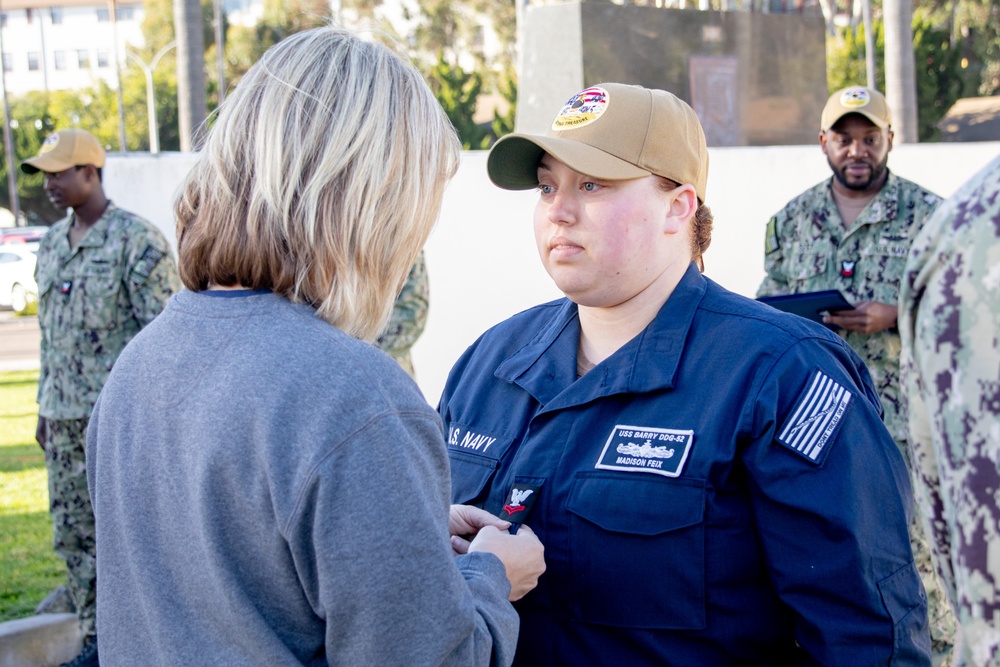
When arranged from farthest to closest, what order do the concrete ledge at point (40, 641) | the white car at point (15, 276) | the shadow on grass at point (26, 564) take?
1. the white car at point (15, 276)
2. the shadow on grass at point (26, 564)
3. the concrete ledge at point (40, 641)

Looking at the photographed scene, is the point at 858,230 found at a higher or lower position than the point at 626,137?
lower

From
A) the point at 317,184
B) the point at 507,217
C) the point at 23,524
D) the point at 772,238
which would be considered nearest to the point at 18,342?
the point at 23,524

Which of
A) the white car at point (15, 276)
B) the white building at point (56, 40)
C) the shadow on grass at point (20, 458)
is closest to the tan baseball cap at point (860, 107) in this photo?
the shadow on grass at point (20, 458)

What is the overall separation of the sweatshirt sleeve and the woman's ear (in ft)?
2.98

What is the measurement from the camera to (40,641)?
15.5 ft

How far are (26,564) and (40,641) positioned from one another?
154 cm

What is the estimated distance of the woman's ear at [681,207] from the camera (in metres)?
2.12

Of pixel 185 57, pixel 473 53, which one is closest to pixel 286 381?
pixel 185 57

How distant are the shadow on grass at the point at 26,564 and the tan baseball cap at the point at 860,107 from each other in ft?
14.9

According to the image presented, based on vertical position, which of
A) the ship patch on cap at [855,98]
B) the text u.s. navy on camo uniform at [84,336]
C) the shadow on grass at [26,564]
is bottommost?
the shadow on grass at [26,564]

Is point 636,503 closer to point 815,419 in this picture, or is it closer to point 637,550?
point 637,550

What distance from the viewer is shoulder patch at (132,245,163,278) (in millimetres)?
4935

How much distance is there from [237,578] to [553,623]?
0.74m

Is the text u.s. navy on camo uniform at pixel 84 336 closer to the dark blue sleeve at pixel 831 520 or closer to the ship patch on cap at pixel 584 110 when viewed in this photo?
the ship patch on cap at pixel 584 110
